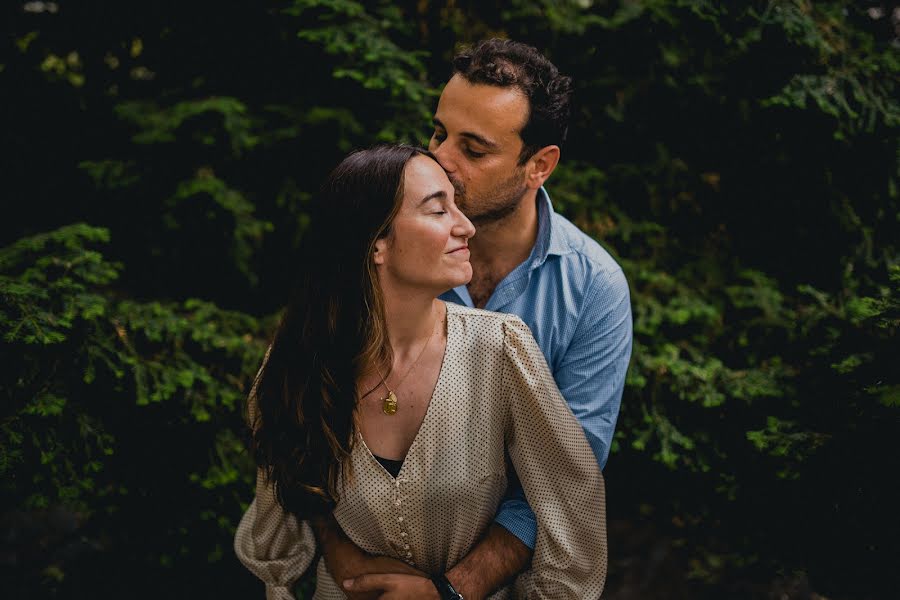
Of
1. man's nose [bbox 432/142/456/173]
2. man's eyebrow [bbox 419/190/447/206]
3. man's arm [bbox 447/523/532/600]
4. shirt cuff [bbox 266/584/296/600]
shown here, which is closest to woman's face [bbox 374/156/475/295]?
man's eyebrow [bbox 419/190/447/206]

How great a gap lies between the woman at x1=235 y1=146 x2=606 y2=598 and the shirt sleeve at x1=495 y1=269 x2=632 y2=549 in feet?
0.99

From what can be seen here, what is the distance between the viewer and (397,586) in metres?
2.11

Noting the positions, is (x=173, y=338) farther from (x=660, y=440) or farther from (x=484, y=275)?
(x=660, y=440)

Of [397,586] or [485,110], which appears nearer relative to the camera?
[397,586]

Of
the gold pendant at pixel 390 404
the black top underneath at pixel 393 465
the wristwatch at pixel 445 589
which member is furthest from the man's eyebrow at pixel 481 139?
the wristwatch at pixel 445 589

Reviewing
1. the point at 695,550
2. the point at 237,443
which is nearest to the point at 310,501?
the point at 237,443

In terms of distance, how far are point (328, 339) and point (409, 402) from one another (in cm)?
33

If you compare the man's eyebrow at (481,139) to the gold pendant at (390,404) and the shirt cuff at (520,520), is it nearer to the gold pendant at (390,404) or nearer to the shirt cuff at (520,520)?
the gold pendant at (390,404)

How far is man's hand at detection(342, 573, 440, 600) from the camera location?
211cm

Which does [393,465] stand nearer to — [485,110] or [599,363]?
[599,363]

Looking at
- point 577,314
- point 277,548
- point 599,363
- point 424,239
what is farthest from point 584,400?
point 277,548

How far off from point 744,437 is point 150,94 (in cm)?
353

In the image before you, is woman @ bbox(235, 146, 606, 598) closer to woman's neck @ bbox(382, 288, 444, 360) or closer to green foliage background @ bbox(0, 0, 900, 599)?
woman's neck @ bbox(382, 288, 444, 360)

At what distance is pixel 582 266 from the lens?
105 inches
